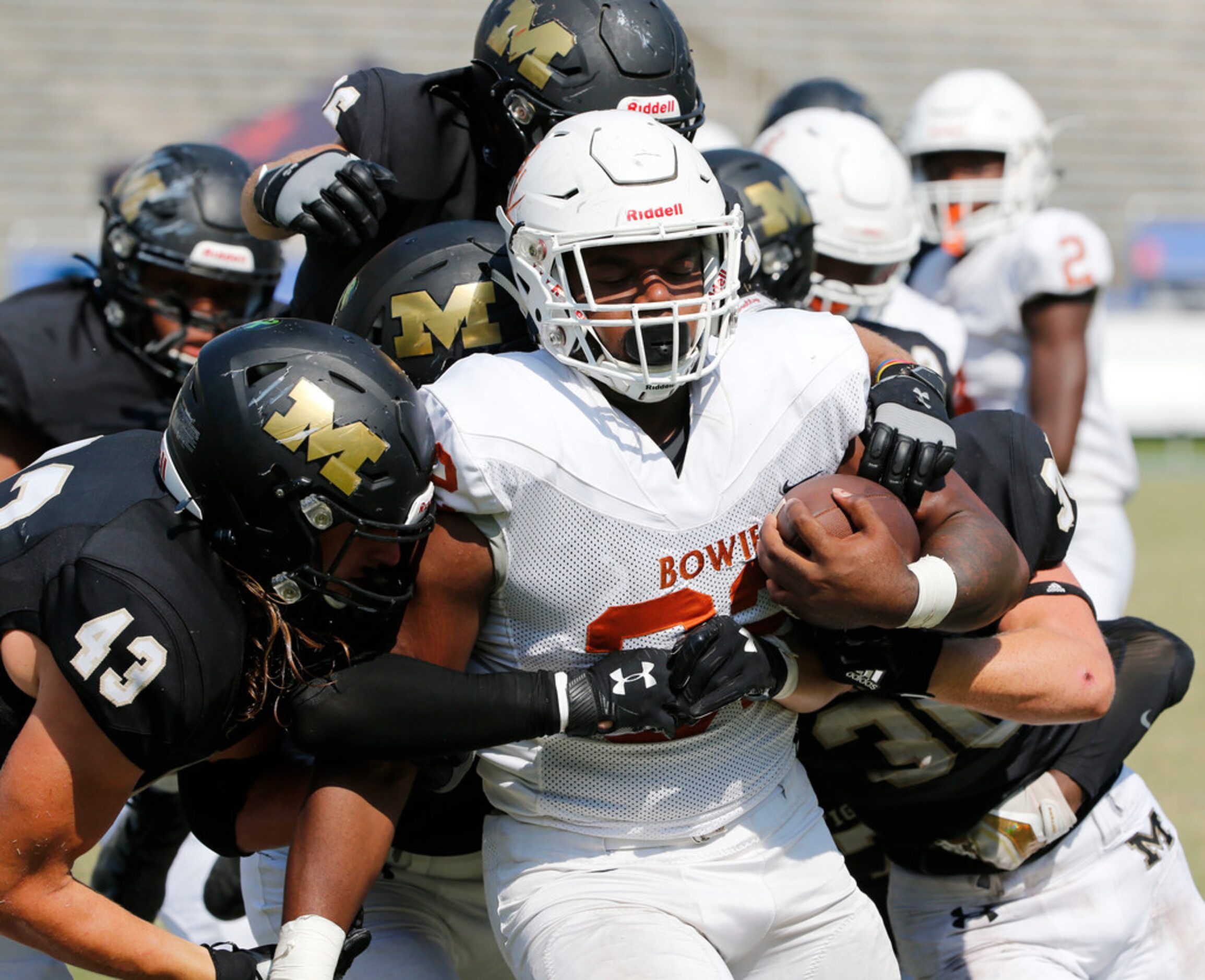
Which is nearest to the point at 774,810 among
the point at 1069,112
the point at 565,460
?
the point at 565,460

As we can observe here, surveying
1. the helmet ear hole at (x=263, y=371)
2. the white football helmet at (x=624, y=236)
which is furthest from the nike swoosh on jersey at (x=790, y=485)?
the helmet ear hole at (x=263, y=371)

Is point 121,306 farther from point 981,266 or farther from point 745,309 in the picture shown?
point 981,266

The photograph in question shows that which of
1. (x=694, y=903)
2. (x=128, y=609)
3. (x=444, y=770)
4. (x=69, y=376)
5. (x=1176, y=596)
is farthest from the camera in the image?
(x=1176, y=596)

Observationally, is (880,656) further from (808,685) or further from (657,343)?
(657,343)

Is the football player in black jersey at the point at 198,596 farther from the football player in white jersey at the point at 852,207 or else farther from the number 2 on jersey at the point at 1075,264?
the number 2 on jersey at the point at 1075,264

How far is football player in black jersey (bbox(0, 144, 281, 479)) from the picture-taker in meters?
3.86

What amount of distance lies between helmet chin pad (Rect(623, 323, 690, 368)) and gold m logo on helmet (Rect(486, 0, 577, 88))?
0.82 m

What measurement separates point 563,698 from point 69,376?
6.94 feet

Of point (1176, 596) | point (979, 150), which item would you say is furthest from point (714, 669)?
point (1176, 596)

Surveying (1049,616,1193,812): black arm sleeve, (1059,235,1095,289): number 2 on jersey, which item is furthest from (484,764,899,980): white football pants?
(1059,235,1095,289): number 2 on jersey

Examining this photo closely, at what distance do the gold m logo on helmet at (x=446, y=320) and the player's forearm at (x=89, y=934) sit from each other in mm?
1041

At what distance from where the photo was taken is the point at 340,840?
2.30 meters

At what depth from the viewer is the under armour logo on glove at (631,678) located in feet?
7.57

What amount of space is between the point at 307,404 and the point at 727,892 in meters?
0.98
